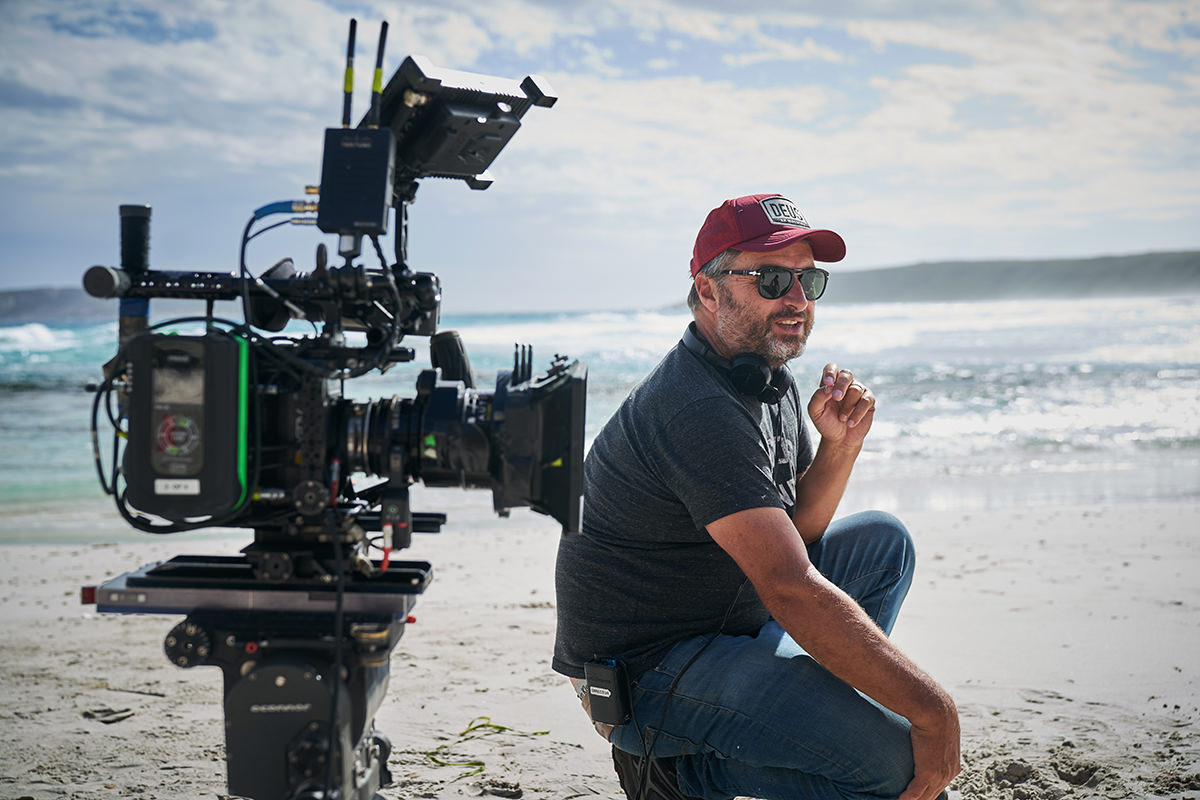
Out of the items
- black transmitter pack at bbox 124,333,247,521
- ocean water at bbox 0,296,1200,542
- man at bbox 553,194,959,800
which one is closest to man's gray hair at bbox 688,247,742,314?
man at bbox 553,194,959,800

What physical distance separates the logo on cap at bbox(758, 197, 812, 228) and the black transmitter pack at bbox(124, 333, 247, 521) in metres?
1.39

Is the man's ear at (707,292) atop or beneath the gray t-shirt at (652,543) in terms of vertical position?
atop

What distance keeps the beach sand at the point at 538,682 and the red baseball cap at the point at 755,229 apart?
1576 millimetres

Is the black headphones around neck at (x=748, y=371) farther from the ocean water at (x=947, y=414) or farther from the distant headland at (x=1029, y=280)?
the distant headland at (x=1029, y=280)

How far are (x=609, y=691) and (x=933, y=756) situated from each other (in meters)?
0.73

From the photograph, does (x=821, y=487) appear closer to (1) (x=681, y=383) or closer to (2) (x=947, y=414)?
(1) (x=681, y=383)

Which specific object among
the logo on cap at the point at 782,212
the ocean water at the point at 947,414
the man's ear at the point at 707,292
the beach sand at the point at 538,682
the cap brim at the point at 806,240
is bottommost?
the beach sand at the point at 538,682

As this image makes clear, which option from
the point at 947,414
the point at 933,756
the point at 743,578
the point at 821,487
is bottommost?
the point at 947,414

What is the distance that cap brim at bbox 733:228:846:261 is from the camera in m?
2.41

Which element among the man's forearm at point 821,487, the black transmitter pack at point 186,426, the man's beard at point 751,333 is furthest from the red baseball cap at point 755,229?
the black transmitter pack at point 186,426

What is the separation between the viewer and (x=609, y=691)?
229 cm

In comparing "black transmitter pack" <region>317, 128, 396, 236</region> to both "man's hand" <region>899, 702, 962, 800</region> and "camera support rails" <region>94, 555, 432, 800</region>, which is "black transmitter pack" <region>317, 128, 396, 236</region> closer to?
"camera support rails" <region>94, 555, 432, 800</region>

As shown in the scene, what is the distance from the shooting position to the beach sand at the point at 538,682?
9.32 feet

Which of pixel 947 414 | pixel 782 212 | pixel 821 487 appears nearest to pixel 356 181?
pixel 782 212
